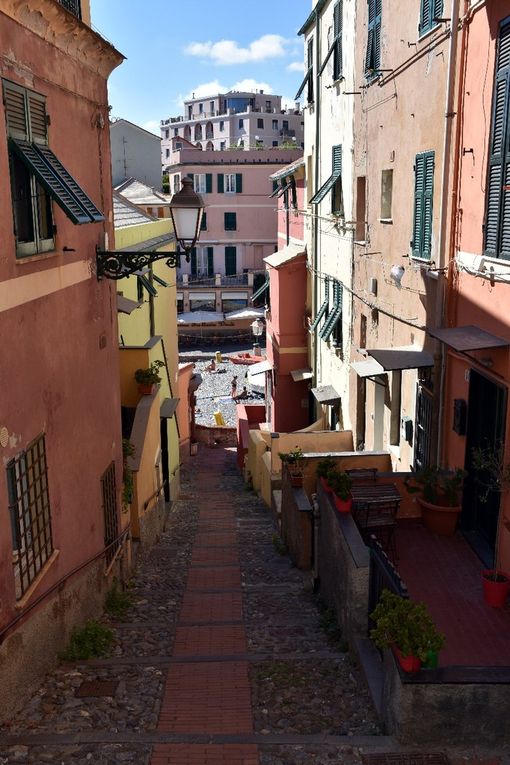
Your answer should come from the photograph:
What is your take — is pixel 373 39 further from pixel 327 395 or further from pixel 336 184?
pixel 327 395

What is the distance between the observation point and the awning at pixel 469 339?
7.96 m

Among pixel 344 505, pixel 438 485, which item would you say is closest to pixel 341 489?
pixel 344 505

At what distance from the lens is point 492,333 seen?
8.42 metres

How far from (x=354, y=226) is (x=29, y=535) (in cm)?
1181

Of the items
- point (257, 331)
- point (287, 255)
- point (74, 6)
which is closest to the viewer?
point (74, 6)

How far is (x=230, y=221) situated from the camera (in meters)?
53.3

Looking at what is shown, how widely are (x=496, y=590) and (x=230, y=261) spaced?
48.4 meters

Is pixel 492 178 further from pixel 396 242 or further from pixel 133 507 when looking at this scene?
pixel 133 507

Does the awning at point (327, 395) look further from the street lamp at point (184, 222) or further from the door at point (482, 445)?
the street lamp at point (184, 222)

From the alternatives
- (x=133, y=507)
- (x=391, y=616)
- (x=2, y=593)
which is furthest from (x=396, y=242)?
(x=2, y=593)

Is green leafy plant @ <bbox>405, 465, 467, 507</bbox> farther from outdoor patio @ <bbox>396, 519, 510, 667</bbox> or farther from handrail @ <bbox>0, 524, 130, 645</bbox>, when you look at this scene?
handrail @ <bbox>0, 524, 130, 645</bbox>

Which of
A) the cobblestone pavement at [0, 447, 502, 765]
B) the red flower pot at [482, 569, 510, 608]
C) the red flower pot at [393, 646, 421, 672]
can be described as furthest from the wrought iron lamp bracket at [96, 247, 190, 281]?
the red flower pot at [393, 646, 421, 672]

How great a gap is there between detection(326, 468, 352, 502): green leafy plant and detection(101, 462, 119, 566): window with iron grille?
3104 mm

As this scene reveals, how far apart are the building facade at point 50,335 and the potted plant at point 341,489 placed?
3.14m
